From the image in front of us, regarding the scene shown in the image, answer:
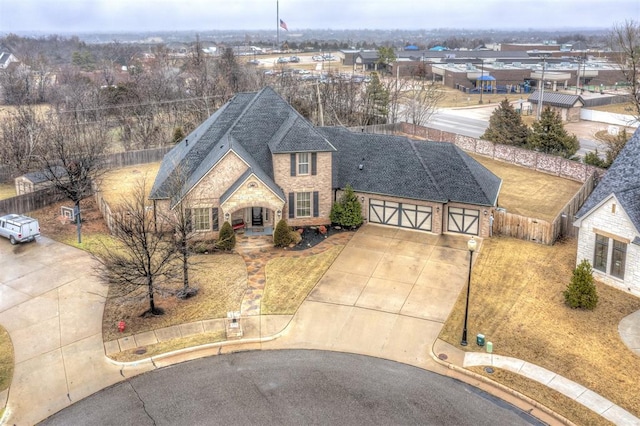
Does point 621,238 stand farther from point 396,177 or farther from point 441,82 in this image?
point 441,82

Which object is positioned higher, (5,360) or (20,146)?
(20,146)

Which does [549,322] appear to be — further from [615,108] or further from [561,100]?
[615,108]

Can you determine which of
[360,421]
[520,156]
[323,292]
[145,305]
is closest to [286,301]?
[323,292]

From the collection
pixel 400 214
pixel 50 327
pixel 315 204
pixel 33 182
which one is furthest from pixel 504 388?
pixel 33 182

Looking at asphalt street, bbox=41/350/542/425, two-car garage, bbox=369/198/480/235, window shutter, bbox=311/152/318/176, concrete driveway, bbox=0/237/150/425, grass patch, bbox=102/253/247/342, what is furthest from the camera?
window shutter, bbox=311/152/318/176

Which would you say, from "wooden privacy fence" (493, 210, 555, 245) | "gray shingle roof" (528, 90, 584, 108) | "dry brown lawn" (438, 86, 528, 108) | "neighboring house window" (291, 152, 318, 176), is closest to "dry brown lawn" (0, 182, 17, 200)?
"neighboring house window" (291, 152, 318, 176)

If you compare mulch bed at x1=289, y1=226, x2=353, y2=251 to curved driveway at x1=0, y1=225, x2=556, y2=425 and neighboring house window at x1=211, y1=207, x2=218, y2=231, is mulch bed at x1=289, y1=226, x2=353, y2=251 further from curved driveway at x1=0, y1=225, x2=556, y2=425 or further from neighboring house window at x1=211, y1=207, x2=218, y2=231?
neighboring house window at x1=211, y1=207, x2=218, y2=231

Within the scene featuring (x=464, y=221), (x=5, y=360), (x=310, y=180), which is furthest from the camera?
(x=310, y=180)
